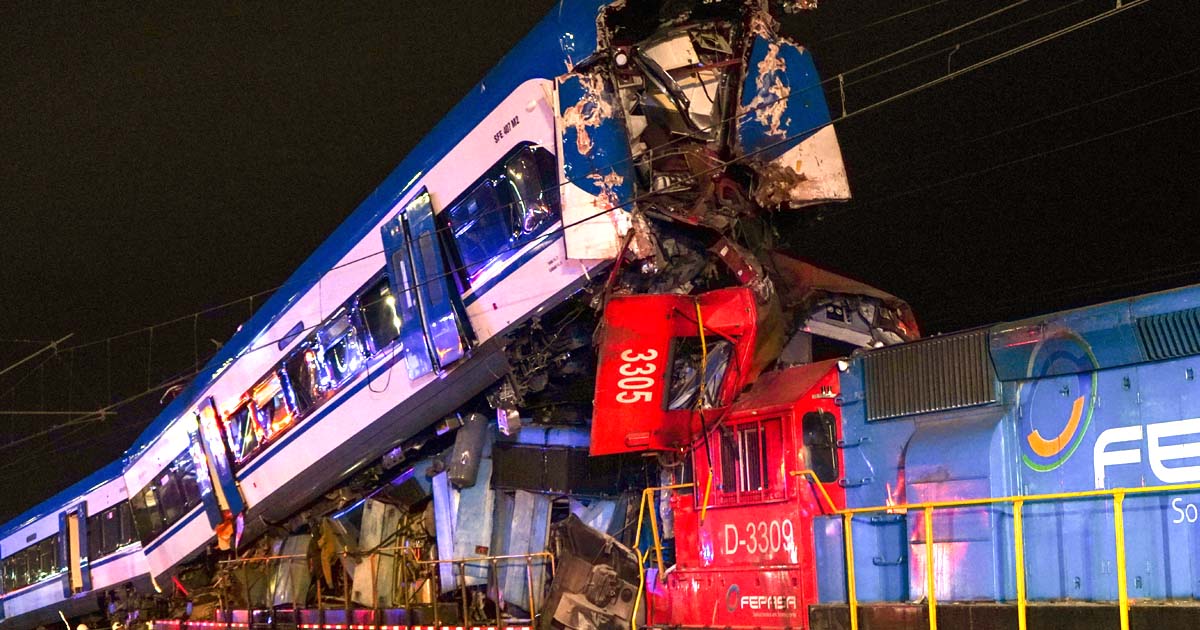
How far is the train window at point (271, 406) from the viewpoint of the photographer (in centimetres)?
1573

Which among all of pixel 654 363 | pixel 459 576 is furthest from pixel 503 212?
pixel 459 576

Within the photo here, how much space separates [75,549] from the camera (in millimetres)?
22984

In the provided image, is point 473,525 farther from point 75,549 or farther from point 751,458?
point 75,549

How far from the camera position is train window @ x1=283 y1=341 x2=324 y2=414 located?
1499 cm

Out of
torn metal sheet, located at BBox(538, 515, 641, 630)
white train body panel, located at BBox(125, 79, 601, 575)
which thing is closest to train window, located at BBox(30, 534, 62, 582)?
white train body panel, located at BBox(125, 79, 601, 575)

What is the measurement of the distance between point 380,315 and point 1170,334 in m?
8.59

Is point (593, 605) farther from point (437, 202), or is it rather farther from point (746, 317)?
point (437, 202)

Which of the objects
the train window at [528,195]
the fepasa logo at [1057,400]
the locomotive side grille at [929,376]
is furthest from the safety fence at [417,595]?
the fepasa logo at [1057,400]

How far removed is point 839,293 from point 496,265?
3645 mm

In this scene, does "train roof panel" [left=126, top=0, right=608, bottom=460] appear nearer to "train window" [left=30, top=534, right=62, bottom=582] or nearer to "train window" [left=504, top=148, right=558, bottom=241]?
"train window" [left=504, top=148, right=558, bottom=241]

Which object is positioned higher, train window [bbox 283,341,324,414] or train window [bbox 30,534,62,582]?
train window [bbox 283,341,324,414]

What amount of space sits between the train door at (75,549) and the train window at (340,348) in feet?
35.3

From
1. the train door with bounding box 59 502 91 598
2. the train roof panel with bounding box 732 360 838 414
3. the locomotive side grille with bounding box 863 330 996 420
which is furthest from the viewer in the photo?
the train door with bounding box 59 502 91 598

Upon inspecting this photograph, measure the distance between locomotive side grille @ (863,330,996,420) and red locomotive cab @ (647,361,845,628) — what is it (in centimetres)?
43
